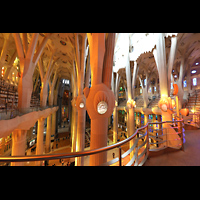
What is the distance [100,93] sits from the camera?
10.4ft

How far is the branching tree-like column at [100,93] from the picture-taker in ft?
10.4

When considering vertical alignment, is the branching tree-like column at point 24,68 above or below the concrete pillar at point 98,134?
above

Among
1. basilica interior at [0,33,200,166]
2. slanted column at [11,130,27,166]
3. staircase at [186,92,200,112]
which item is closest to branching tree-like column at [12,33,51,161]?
basilica interior at [0,33,200,166]

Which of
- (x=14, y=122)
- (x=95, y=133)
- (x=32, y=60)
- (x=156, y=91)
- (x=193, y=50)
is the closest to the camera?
(x=95, y=133)

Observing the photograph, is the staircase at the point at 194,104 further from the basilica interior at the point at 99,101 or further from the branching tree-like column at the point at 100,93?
the branching tree-like column at the point at 100,93

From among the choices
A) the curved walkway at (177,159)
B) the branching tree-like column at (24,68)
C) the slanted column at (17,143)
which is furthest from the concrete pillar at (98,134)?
the branching tree-like column at (24,68)

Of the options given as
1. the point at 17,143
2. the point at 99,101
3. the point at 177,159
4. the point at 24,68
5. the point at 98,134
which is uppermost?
the point at 24,68

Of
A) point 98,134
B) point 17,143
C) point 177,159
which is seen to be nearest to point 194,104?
point 177,159

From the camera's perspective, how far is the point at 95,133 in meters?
3.37

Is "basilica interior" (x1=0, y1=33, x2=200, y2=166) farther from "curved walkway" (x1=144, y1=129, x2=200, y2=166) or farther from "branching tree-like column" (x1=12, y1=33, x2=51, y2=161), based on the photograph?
"curved walkway" (x1=144, y1=129, x2=200, y2=166)

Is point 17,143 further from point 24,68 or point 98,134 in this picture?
point 98,134
